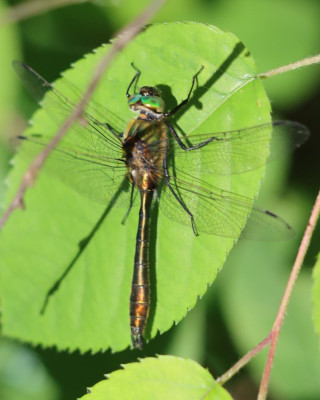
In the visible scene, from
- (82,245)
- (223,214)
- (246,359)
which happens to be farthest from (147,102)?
(246,359)

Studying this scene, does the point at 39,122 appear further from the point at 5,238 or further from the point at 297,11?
the point at 297,11

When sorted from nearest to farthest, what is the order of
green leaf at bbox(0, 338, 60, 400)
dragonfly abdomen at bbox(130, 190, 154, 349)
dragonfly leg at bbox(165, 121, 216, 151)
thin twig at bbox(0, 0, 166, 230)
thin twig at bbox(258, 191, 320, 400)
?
1. thin twig at bbox(0, 0, 166, 230)
2. thin twig at bbox(258, 191, 320, 400)
3. dragonfly leg at bbox(165, 121, 216, 151)
4. dragonfly abdomen at bbox(130, 190, 154, 349)
5. green leaf at bbox(0, 338, 60, 400)

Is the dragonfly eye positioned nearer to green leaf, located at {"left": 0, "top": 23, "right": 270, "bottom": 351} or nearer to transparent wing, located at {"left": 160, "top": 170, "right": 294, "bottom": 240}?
green leaf, located at {"left": 0, "top": 23, "right": 270, "bottom": 351}

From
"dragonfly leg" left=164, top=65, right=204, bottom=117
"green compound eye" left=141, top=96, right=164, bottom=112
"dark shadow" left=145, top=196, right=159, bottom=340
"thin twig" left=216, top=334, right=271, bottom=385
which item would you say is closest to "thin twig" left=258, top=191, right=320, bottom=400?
"thin twig" left=216, top=334, right=271, bottom=385

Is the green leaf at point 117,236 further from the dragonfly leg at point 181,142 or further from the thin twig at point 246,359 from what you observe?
the thin twig at point 246,359

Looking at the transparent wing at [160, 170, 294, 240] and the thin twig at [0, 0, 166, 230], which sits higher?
the thin twig at [0, 0, 166, 230]

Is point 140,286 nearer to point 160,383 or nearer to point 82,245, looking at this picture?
point 82,245
